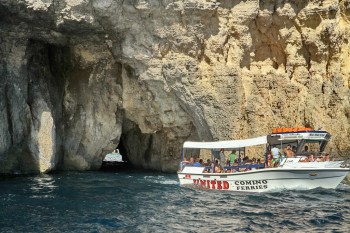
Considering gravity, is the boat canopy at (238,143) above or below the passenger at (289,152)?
above

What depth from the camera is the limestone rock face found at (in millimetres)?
23156

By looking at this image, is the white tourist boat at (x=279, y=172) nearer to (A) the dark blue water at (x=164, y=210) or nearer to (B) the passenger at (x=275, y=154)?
(B) the passenger at (x=275, y=154)

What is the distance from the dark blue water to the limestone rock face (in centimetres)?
595

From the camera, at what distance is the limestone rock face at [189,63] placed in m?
23.2

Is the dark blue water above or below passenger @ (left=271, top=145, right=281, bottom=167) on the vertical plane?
below

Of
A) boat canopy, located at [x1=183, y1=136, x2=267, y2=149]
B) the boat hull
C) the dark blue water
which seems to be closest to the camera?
the dark blue water

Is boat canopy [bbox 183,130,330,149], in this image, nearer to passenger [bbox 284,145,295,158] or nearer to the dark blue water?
passenger [bbox 284,145,295,158]

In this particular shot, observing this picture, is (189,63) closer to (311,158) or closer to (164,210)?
(311,158)

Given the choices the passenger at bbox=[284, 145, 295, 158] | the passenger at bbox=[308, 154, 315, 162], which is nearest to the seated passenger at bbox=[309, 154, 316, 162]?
the passenger at bbox=[308, 154, 315, 162]

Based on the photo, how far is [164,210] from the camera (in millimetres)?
13836

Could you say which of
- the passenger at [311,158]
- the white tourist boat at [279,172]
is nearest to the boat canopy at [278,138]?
the white tourist boat at [279,172]

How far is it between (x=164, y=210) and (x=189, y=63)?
38.0ft

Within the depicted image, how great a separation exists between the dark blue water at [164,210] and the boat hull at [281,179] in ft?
1.42

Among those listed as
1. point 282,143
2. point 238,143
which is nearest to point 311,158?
point 282,143
